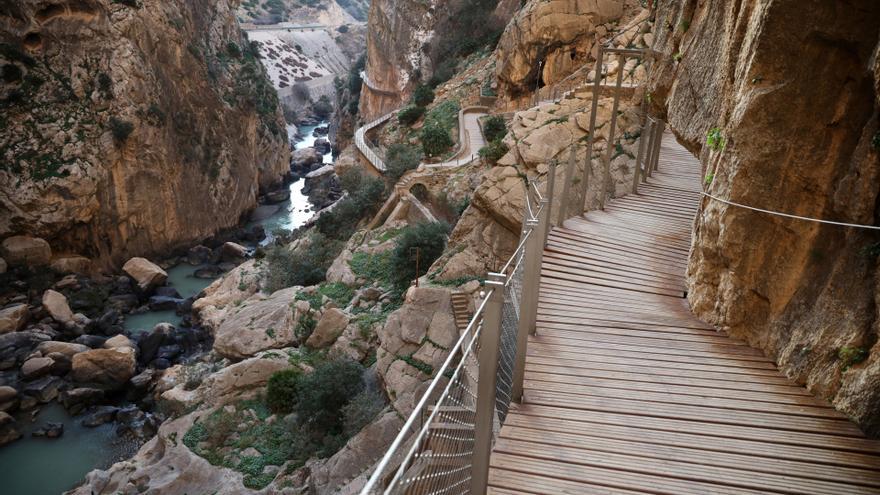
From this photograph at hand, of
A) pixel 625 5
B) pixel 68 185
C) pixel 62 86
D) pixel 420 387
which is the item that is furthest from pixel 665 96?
pixel 62 86

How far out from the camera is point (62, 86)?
28.9 m

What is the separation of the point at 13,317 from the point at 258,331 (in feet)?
42.3

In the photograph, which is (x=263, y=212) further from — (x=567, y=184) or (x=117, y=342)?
(x=567, y=184)

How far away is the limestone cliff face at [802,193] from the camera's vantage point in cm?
469

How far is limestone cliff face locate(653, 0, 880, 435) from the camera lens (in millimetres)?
4688

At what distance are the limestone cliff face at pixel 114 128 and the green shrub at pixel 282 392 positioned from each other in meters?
20.7

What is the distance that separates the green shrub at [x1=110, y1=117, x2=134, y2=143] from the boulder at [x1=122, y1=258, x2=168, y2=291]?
697cm

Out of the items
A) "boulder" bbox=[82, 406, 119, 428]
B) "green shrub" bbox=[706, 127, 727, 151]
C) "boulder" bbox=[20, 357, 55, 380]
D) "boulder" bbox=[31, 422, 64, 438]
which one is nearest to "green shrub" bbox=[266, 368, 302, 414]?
"boulder" bbox=[82, 406, 119, 428]

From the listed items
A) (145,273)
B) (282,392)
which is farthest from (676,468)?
(145,273)

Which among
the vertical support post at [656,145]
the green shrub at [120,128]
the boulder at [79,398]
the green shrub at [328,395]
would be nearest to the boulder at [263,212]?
the green shrub at [120,128]

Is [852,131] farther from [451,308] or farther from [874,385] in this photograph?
[451,308]

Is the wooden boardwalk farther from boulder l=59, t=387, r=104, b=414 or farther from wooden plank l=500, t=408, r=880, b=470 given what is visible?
boulder l=59, t=387, r=104, b=414

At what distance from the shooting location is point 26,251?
26.5m

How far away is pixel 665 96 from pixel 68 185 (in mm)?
29616
